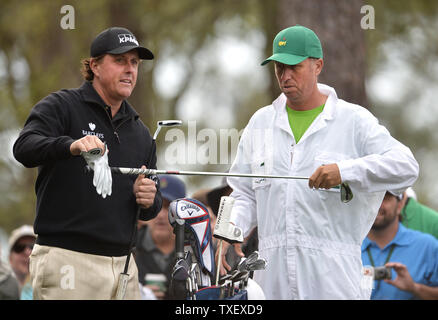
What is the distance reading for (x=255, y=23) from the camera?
14.9 meters

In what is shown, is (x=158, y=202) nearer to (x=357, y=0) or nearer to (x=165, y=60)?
(x=357, y=0)

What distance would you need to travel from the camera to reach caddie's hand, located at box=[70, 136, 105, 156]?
443cm

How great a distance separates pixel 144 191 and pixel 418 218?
3.72 meters

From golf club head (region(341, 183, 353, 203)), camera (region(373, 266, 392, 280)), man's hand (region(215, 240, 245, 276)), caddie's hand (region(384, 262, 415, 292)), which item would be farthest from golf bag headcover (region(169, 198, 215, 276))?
caddie's hand (region(384, 262, 415, 292))

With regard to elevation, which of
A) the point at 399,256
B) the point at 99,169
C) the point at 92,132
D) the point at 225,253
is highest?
the point at 92,132

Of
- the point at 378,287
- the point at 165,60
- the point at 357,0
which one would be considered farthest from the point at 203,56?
the point at 378,287

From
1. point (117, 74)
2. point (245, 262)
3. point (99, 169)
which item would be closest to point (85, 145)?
point (99, 169)

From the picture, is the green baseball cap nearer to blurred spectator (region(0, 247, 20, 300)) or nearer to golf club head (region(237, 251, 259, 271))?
golf club head (region(237, 251, 259, 271))

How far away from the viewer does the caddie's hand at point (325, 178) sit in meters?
4.88

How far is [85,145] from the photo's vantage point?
4434 millimetres

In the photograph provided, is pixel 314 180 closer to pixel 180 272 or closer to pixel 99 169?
pixel 180 272

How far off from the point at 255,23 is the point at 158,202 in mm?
10043

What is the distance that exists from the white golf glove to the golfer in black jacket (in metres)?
0.17

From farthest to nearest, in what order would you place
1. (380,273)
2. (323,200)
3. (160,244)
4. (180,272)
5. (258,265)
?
(160,244)
(380,273)
(323,200)
(258,265)
(180,272)
